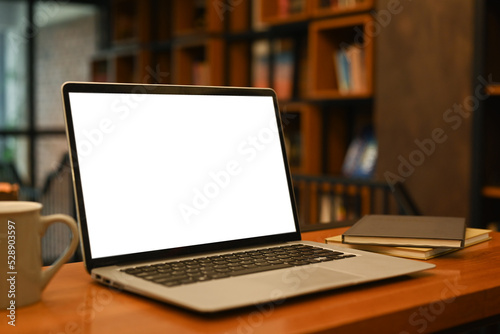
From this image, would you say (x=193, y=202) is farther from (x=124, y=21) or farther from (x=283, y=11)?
(x=124, y=21)

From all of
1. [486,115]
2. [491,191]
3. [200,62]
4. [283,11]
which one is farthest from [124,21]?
[491,191]

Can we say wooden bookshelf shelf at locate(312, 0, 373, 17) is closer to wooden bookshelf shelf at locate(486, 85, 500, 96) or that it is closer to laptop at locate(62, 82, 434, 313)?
wooden bookshelf shelf at locate(486, 85, 500, 96)

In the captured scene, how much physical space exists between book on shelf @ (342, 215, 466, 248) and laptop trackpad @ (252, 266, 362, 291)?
0.20m

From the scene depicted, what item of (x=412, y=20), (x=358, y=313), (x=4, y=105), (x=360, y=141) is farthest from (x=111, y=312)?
(x=4, y=105)

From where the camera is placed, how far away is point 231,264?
83 cm

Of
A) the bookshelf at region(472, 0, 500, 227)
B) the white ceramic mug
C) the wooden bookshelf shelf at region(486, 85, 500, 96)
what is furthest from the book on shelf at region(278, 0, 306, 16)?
the white ceramic mug

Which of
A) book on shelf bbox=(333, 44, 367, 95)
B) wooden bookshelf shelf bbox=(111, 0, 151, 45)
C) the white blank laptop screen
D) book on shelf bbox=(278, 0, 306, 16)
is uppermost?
wooden bookshelf shelf bbox=(111, 0, 151, 45)

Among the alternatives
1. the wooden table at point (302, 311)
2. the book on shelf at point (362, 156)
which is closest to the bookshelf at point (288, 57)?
the book on shelf at point (362, 156)

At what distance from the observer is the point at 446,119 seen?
8.54 ft

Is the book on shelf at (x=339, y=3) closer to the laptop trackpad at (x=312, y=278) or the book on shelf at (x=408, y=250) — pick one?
the book on shelf at (x=408, y=250)

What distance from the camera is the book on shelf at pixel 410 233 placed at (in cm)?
97

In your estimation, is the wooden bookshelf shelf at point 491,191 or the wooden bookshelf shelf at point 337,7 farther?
the wooden bookshelf shelf at point 337,7

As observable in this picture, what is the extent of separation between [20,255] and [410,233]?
0.62 meters

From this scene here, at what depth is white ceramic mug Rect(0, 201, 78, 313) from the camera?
69 cm
